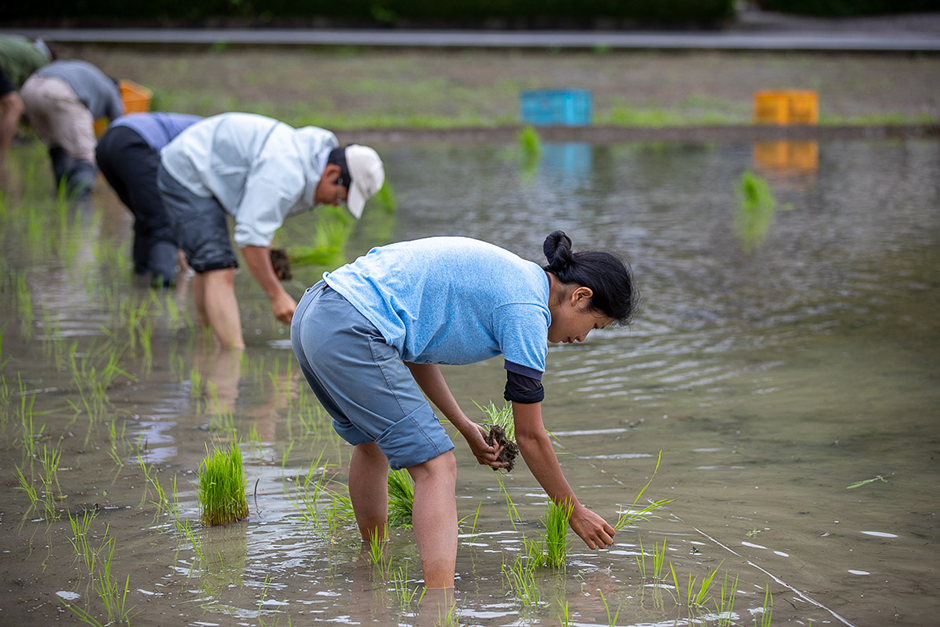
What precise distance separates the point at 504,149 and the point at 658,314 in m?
9.99

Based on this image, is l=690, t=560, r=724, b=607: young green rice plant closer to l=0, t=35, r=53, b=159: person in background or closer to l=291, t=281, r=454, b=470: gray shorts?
l=291, t=281, r=454, b=470: gray shorts

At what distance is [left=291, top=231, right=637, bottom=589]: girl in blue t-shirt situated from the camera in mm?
2428

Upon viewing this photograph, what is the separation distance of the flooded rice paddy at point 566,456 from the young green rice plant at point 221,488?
5 centimetres

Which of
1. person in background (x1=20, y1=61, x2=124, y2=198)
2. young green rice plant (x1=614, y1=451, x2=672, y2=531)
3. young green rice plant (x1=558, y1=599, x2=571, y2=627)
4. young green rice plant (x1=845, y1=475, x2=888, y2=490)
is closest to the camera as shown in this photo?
young green rice plant (x1=558, y1=599, x2=571, y2=627)

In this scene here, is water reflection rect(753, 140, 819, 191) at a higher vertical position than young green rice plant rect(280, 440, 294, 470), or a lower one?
higher

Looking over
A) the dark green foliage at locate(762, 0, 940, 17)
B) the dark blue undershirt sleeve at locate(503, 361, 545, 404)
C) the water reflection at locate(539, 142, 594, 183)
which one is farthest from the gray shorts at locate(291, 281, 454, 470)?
the dark green foliage at locate(762, 0, 940, 17)

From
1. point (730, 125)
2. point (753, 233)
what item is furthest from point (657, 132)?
point (753, 233)

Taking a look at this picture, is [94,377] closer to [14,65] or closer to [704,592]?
[704,592]

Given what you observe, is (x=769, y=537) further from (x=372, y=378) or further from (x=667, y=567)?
(x=372, y=378)

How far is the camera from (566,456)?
3.57 metres

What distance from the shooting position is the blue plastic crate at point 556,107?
57.7 ft

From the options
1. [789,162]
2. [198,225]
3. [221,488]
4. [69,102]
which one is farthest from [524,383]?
[789,162]

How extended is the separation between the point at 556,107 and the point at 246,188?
13846 mm

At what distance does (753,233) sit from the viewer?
26.8 feet
